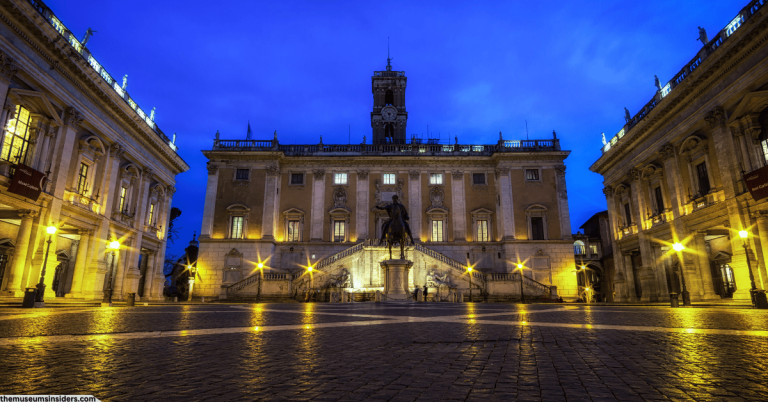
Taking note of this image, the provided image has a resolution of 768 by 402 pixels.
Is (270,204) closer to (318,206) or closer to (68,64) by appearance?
(318,206)

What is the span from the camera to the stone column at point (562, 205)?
3769 centimetres

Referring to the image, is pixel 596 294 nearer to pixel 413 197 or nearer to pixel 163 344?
pixel 413 197

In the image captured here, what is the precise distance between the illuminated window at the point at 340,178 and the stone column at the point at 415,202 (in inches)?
262

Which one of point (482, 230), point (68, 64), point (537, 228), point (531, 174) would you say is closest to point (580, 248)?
point (537, 228)

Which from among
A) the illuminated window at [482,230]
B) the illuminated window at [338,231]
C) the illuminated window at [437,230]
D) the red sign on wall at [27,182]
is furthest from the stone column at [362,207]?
the red sign on wall at [27,182]

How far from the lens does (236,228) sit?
38.0 m

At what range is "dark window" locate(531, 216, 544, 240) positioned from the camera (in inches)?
1496

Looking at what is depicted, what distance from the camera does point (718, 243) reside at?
26188 millimetres

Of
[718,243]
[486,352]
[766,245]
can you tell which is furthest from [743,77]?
[486,352]

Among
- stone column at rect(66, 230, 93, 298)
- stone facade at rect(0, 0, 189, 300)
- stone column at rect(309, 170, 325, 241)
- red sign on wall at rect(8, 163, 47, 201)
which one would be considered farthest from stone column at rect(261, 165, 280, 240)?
red sign on wall at rect(8, 163, 47, 201)

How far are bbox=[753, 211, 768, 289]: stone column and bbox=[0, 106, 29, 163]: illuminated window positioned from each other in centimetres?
3389

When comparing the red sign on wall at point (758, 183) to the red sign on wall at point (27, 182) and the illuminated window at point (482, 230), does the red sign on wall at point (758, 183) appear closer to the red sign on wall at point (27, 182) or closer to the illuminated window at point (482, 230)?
the illuminated window at point (482, 230)

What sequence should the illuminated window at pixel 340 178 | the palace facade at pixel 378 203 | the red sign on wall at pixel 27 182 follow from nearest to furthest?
the red sign on wall at pixel 27 182
the palace facade at pixel 378 203
the illuminated window at pixel 340 178

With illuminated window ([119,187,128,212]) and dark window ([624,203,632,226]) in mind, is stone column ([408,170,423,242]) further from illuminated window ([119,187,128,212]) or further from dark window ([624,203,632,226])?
illuminated window ([119,187,128,212])
